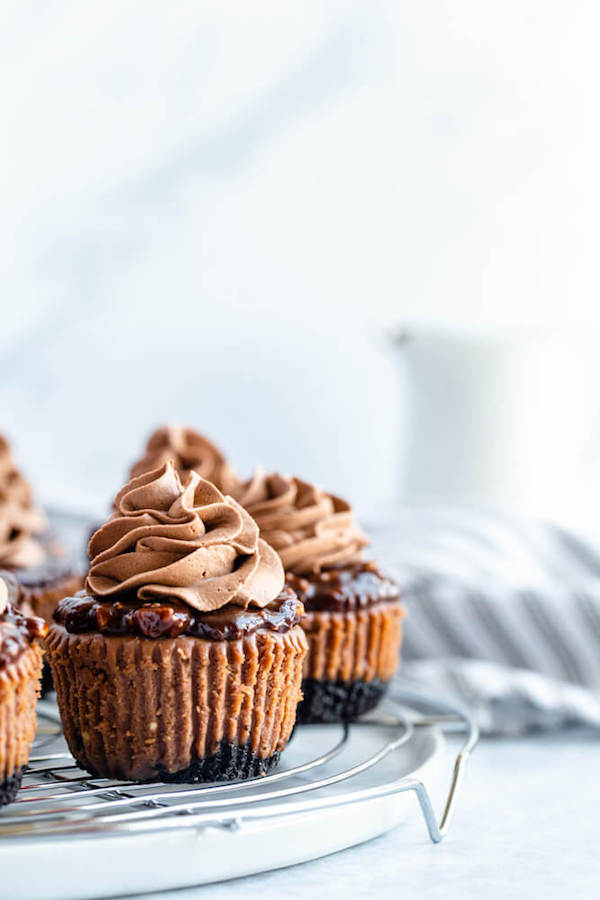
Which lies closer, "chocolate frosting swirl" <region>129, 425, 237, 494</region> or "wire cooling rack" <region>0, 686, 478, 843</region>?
"wire cooling rack" <region>0, 686, 478, 843</region>

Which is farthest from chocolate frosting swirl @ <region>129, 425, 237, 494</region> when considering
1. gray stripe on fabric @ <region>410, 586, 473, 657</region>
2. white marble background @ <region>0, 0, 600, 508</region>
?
white marble background @ <region>0, 0, 600, 508</region>

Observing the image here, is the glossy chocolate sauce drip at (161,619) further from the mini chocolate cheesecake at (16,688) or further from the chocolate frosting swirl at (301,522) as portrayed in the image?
the chocolate frosting swirl at (301,522)

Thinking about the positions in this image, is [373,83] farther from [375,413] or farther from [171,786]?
[171,786]

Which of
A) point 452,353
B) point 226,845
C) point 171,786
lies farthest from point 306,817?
point 452,353

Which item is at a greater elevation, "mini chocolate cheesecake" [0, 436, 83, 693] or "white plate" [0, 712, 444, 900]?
"mini chocolate cheesecake" [0, 436, 83, 693]

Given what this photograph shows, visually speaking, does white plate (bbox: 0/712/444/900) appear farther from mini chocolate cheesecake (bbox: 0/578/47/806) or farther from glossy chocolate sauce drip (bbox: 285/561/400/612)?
glossy chocolate sauce drip (bbox: 285/561/400/612)
